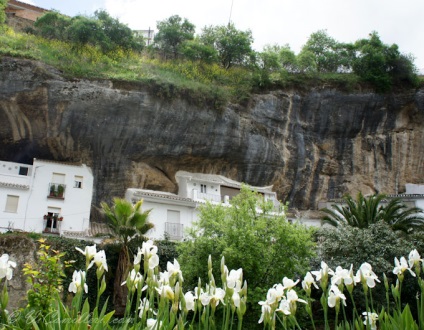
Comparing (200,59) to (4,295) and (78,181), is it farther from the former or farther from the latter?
(4,295)

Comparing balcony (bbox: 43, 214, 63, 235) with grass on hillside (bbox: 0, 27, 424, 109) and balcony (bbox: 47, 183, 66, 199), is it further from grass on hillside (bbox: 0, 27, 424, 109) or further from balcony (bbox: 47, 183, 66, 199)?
grass on hillside (bbox: 0, 27, 424, 109)

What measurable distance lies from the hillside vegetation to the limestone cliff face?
1023mm

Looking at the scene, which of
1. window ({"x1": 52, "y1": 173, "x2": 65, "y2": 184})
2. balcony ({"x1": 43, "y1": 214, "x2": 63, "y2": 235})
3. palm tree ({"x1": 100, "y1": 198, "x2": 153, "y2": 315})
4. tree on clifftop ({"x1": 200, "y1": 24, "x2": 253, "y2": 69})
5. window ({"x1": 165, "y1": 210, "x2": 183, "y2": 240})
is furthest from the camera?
tree on clifftop ({"x1": 200, "y1": 24, "x2": 253, "y2": 69})

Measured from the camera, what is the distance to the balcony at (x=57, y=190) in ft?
102

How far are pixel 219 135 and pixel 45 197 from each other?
12.2m

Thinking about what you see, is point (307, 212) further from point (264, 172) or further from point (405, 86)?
point (405, 86)

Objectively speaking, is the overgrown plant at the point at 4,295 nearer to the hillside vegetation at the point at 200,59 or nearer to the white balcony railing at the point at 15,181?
the white balcony railing at the point at 15,181

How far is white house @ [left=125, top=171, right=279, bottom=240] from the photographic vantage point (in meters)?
32.5

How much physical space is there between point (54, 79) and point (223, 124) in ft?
38.0

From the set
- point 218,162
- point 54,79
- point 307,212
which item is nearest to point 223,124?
point 218,162

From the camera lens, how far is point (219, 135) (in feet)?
118

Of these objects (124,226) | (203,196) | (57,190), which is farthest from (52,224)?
(203,196)

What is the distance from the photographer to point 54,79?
3241 centimetres

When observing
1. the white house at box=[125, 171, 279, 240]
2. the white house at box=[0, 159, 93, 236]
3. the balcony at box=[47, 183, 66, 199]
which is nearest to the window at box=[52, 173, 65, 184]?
the white house at box=[0, 159, 93, 236]
